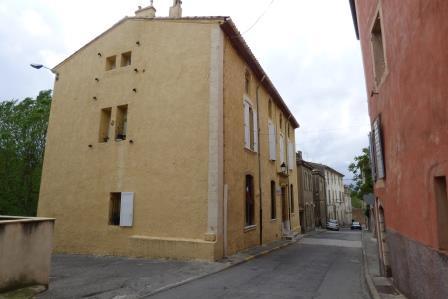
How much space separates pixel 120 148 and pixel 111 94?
2550 mm

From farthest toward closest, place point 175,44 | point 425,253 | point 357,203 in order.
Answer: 1. point 357,203
2. point 175,44
3. point 425,253

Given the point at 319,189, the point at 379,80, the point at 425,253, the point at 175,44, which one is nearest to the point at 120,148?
the point at 175,44

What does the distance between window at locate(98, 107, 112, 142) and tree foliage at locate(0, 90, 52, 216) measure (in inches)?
525

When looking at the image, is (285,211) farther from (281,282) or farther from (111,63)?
(281,282)

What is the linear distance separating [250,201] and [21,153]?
18884 mm

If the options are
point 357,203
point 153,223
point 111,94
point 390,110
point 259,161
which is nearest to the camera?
point 390,110

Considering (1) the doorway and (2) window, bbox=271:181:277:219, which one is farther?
(1) the doorway

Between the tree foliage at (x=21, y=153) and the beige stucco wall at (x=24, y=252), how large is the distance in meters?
19.4

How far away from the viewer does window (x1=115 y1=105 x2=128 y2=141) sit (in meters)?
14.0

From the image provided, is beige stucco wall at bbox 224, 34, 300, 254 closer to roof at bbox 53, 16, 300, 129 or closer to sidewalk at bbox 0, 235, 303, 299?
roof at bbox 53, 16, 300, 129

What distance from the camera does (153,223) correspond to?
12.2 meters

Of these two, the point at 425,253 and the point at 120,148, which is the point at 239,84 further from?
the point at 425,253

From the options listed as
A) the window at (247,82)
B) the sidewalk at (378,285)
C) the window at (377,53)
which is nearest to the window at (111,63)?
the window at (247,82)

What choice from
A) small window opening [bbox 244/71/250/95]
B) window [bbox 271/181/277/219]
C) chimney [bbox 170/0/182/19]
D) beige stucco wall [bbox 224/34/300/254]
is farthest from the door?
chimney [bbox 170/0/182/19]
